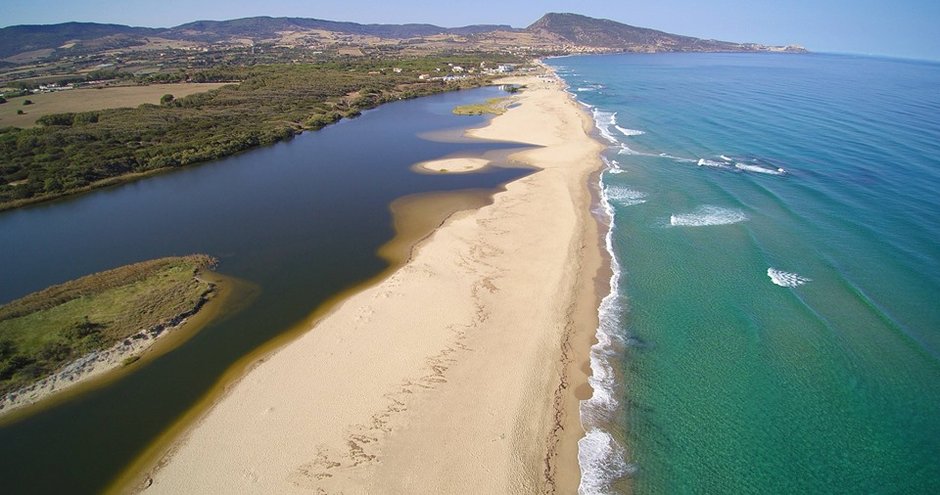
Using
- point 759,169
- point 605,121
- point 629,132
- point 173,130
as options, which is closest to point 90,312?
point 173,130

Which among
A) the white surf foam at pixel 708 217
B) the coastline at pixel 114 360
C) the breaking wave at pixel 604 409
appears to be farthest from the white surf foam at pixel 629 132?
the coastline at pixel 114 360

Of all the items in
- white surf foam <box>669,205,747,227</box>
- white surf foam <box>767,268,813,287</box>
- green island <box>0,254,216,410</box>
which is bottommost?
green island <box>0,254,216,410</box>

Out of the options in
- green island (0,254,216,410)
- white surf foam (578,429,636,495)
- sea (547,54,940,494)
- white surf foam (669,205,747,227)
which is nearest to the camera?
white surf foam (578,429,636,495)

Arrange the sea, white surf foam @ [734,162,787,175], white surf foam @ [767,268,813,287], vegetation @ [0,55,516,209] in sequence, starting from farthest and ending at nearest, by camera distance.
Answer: vegetation @ [0,55,516,209] → white surf foam @ [734,162,787,175] → white surf foam @ [767,268,813,287] → the sea

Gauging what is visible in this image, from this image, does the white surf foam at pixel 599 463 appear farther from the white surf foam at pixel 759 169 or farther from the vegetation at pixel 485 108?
the vegetation at pixel 485 108

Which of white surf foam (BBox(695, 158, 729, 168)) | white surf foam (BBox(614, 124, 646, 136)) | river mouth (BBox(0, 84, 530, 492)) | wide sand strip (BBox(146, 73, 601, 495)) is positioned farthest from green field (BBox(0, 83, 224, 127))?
white surf foam (BBox(695, 158, 729, 168))

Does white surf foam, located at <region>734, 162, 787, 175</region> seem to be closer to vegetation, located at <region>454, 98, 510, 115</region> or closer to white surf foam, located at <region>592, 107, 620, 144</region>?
white surf foam, located at <region>592, 107, 620, 144</region>

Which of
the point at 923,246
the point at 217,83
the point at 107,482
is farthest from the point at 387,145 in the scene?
the point at 217,83

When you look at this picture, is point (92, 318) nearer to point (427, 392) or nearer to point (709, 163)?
point (427, 392)
